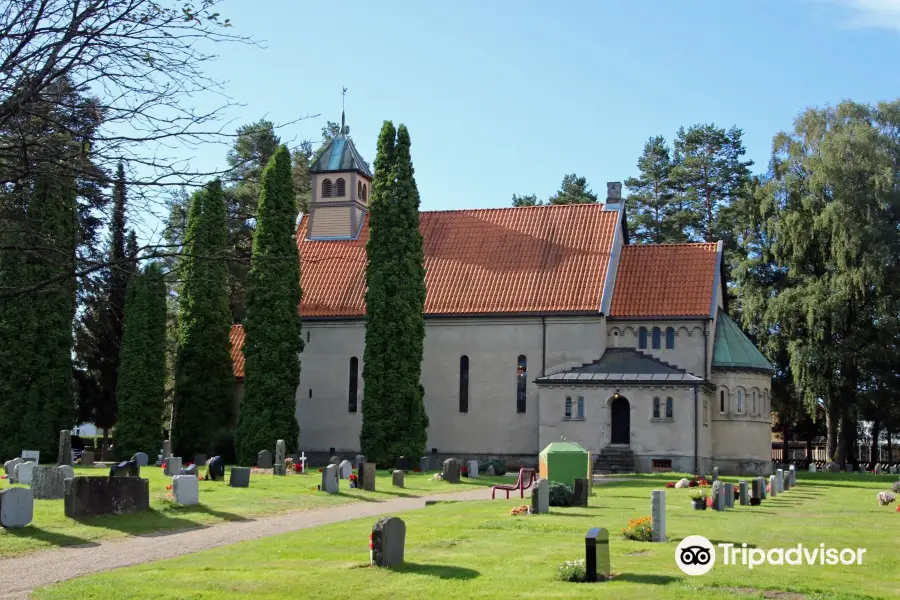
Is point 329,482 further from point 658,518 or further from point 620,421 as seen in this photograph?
point 620,421

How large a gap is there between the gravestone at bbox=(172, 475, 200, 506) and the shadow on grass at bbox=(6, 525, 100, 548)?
461cm

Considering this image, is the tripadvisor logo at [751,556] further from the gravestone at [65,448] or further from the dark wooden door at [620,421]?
the gravestone at [65,448]

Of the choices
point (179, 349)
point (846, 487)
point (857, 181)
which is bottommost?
point (846, 487)

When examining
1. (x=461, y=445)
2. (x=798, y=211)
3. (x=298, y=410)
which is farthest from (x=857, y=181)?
(x=298, y=410)

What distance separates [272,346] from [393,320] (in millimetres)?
5171

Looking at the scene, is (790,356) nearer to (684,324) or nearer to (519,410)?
(684,324)

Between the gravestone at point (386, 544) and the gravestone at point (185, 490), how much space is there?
9941 mm

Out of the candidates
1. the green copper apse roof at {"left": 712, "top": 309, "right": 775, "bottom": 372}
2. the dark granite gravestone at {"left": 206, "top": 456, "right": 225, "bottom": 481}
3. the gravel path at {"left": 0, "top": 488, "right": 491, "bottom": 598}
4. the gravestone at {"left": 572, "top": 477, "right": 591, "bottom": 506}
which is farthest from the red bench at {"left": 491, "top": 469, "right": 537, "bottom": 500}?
the green copper apse roof at {"left": 712, "top": 309, "right": 775, "bottom": 372}

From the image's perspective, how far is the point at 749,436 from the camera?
45.3 m

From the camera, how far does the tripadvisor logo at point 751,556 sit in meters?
15.4

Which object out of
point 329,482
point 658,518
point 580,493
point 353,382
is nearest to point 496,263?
point 353,382

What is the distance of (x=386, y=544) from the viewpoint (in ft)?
51.0

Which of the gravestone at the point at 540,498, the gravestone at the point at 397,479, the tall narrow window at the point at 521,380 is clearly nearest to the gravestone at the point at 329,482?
the gravestone at the point at 397,479

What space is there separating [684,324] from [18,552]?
1282 inches
